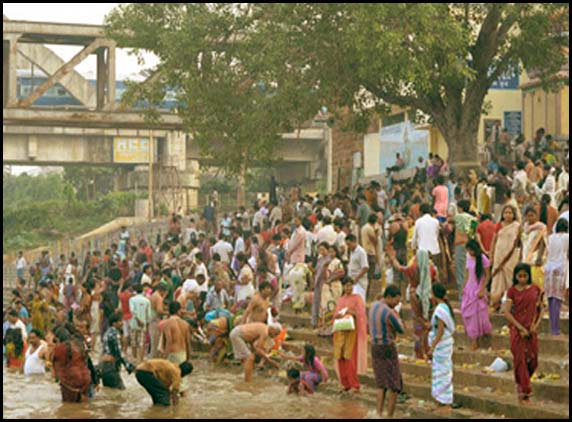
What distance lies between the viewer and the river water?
13.3 meters

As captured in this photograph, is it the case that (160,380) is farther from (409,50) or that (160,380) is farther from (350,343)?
(409,50)

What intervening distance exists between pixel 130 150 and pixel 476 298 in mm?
35591

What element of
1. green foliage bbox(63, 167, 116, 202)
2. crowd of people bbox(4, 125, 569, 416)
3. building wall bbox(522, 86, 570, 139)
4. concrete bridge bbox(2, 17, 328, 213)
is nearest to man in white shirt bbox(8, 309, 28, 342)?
crowd of people bbox(4, 125, 569, 416)

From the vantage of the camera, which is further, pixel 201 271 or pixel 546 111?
pixel 546 111

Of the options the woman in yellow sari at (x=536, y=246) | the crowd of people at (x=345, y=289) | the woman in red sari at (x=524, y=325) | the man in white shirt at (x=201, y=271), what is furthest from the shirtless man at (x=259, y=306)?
the woman in red sari at (x=524, y=325)

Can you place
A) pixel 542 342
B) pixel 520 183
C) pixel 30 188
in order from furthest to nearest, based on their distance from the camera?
pixel 30 188 < pixel 520 183 < pixel 542 342

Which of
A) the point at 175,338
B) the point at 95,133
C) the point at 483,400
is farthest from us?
the point at 95,133

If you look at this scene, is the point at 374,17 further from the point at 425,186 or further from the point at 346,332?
the point at 346,332

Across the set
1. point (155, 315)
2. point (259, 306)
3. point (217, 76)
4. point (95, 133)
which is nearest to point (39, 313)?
point (155, 315)

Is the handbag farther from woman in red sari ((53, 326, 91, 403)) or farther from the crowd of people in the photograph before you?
woman in red sari ((53, 326, 91, 403))

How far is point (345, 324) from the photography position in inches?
562

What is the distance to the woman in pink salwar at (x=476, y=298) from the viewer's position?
47.4 ft

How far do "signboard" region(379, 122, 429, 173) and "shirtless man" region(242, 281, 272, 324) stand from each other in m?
22.6

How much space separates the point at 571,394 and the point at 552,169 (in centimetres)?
820
